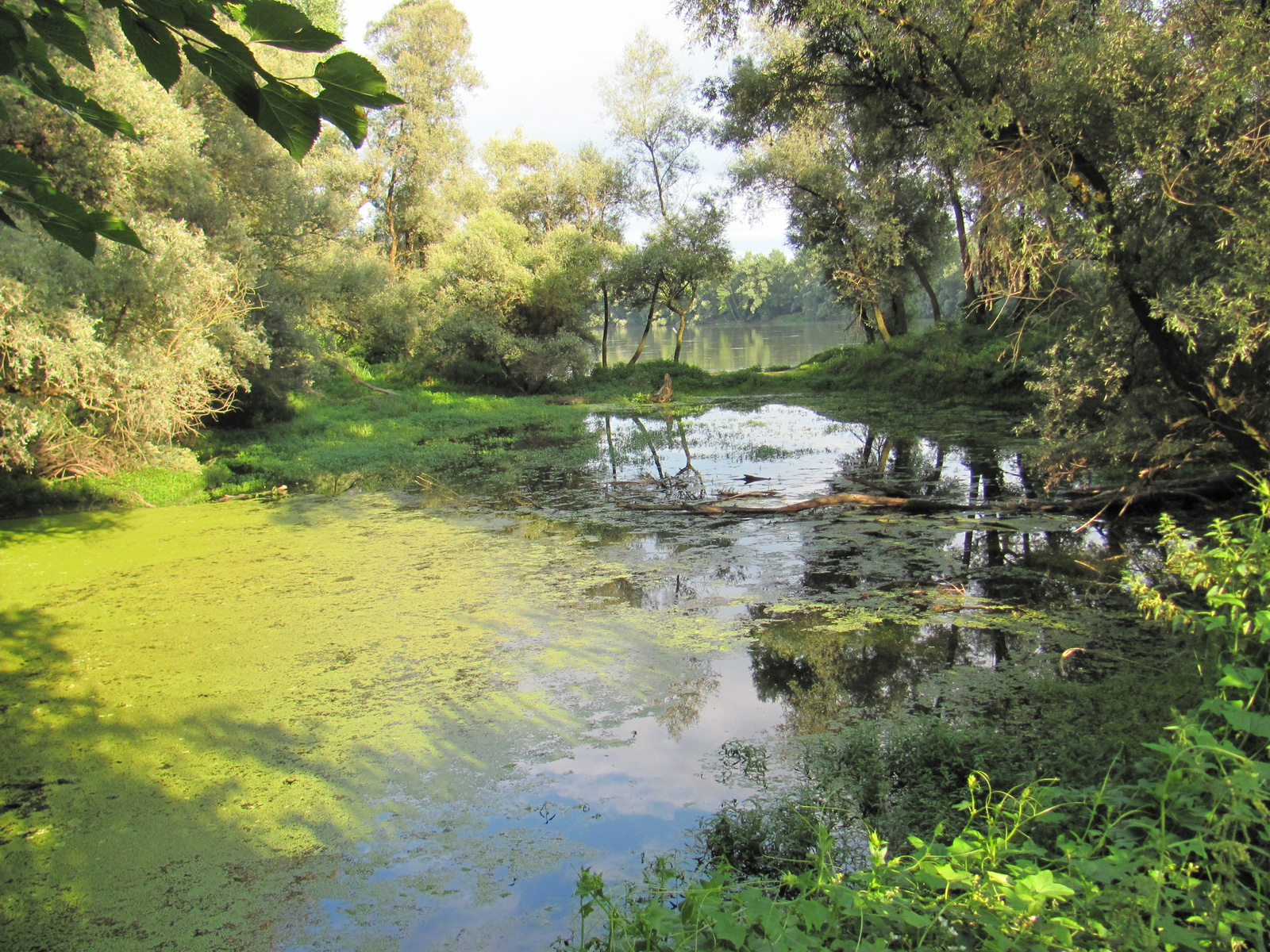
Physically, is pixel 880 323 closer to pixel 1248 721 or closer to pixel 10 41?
pixel 1248 721

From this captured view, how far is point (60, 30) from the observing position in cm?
138

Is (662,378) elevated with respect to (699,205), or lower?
lower

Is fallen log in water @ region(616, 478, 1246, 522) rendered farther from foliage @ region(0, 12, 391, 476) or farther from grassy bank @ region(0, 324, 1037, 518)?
foliage @ region(0, 12, 391, 476)

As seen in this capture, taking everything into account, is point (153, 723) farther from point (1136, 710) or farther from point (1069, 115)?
point (1069, 115)

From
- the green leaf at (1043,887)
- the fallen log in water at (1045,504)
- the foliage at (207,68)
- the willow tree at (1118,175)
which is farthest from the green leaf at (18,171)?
the fallen log in water at (1045,504)

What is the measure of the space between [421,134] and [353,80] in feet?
95.5

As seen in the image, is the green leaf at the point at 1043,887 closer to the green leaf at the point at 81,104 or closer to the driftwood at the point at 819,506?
the green leaf at the point at 81,104

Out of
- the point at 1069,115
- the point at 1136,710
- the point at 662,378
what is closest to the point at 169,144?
the point at 1069,115

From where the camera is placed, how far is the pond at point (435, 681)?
121 inches

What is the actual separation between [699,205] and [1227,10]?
19.7 m

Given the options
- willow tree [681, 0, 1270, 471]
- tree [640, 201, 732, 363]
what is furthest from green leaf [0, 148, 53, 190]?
tree [640, 201, 732, 363]

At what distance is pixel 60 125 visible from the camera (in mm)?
9586

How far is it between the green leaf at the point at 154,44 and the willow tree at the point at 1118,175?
6208 mm

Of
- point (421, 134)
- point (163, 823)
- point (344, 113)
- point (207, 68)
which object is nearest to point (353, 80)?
point (344, 113)
